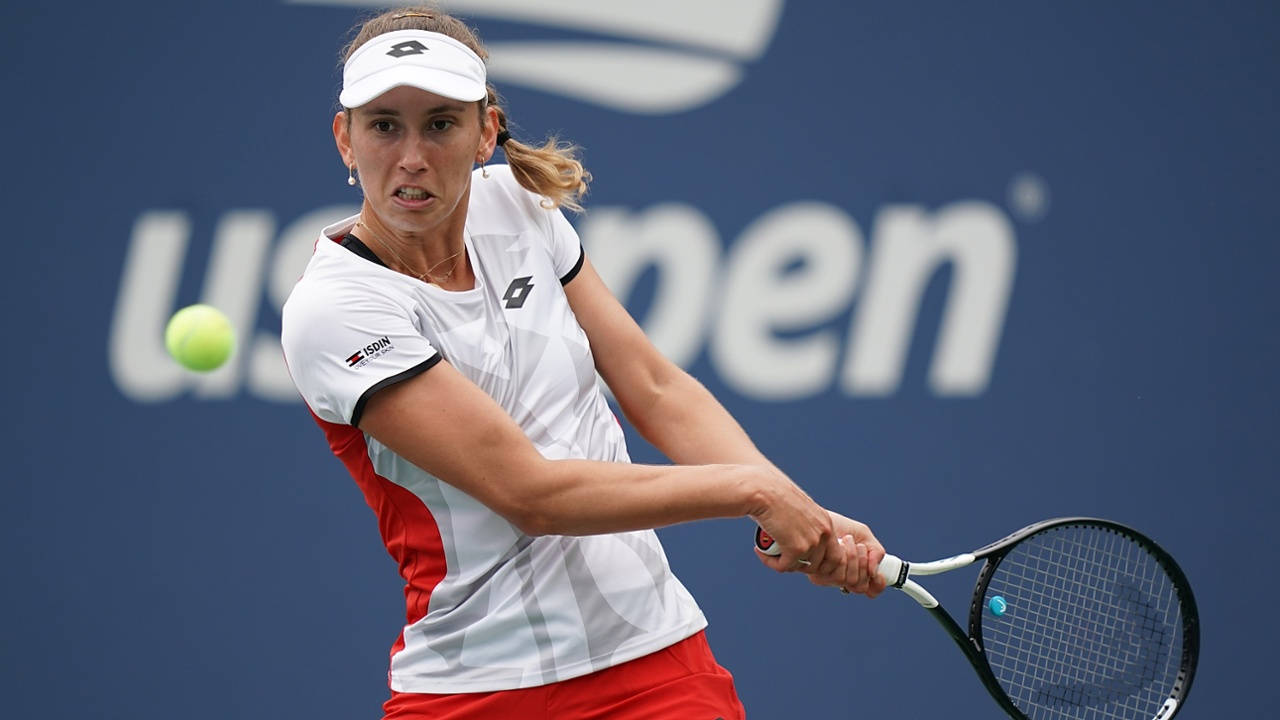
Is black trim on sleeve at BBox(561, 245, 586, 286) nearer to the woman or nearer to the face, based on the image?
the woman

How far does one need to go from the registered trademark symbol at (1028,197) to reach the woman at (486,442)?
2.29 meters

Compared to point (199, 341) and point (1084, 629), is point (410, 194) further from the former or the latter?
point (1084, 629)

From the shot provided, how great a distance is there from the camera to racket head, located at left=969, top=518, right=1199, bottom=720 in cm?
267

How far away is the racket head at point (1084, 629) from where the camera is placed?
Result: 105 inches

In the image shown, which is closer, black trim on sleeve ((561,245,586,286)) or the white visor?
the white visor

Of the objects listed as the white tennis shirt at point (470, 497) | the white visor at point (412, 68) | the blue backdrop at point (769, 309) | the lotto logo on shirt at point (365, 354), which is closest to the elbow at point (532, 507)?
the white tennis shirt at point (470, 497)

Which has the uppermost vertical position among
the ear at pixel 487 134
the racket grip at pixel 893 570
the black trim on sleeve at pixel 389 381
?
the ear at pixel 487 134

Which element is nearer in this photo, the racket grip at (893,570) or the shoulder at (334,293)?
the shoulder at (334,293)

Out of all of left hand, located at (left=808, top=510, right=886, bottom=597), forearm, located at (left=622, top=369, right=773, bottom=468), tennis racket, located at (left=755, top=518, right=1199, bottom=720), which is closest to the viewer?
left hand, located at (left=808, top=510, right=886, bottom=597)

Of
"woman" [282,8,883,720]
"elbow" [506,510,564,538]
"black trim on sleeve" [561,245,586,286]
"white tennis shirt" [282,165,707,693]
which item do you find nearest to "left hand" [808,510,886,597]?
"woman" [282,8,883,720]

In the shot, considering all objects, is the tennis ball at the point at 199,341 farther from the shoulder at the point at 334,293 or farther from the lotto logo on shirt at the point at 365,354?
the lotto logo on shirt at the point at 365,354

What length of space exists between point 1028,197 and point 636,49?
1.33 meters

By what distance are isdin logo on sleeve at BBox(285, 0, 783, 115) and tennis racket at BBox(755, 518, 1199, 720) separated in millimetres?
1779

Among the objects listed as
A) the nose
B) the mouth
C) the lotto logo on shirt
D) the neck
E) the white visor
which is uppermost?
the white visor
